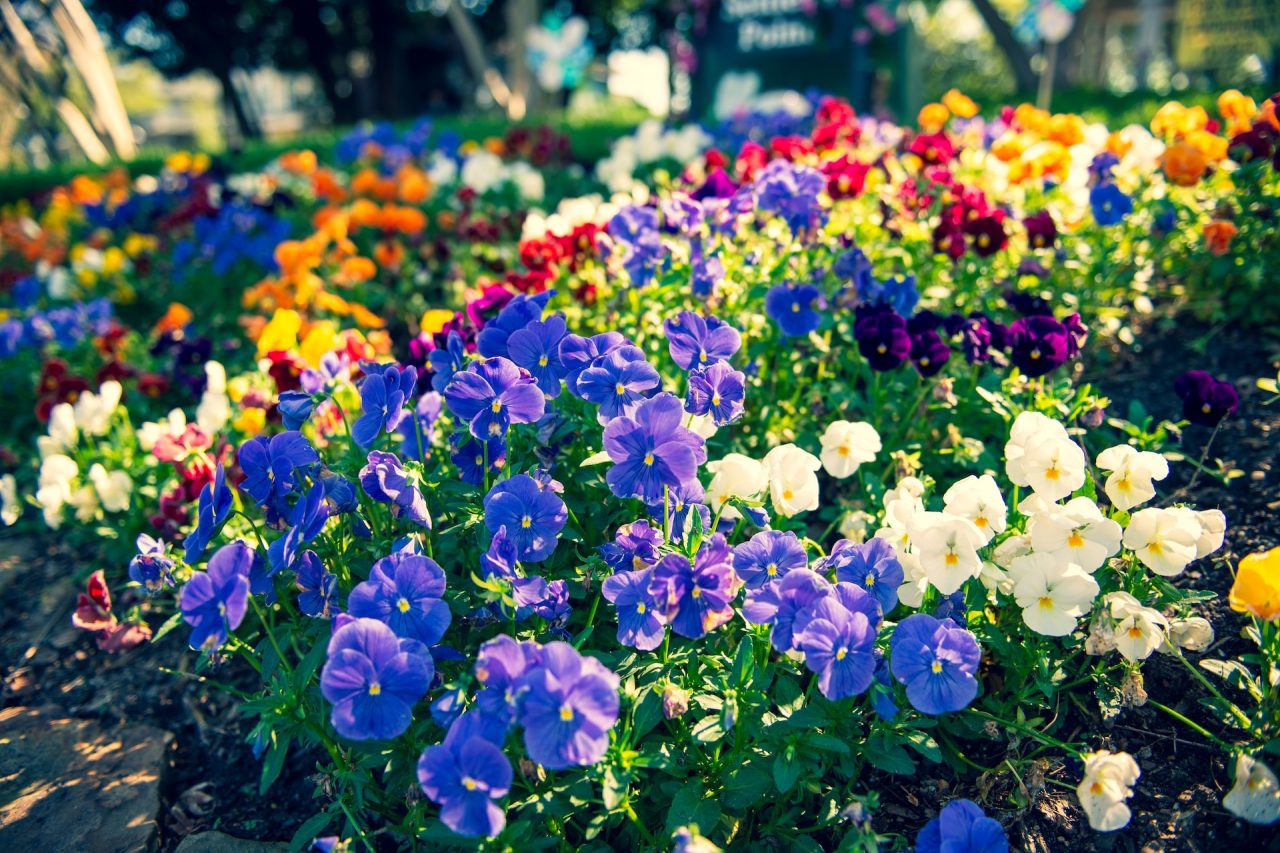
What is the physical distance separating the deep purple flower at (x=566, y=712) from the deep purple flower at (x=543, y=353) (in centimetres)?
73

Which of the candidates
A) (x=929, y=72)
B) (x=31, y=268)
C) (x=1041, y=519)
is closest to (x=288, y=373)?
(x=1041, y=519)

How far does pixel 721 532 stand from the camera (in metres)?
2.11

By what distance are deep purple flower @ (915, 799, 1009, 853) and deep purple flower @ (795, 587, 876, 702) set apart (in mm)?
278

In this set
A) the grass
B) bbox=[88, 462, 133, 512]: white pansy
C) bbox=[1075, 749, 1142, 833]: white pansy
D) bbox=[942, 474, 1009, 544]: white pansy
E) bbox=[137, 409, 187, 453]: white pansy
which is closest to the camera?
bbox=[1075, 749, 1142, 833]: white pansy

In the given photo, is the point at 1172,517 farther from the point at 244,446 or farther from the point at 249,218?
the point at 249,218

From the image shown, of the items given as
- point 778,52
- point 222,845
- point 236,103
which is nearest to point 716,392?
point 222,845

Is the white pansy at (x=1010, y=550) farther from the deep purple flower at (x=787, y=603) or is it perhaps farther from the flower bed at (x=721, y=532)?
the deep purple flower at (x=787, y=603)

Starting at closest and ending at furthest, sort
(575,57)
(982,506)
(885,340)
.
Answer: (982,506) → (885,340) → (575,57)

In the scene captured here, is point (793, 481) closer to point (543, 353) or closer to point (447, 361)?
point (543, 353)

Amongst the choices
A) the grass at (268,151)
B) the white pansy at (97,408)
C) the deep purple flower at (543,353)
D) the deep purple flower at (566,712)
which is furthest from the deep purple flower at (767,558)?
the grass at (268,151)

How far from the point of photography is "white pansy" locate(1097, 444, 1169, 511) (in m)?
1.96

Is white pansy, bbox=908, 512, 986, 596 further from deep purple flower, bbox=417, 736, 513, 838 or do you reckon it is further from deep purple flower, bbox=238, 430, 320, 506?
deep purple flower, bbox=238, 430, 320, 506

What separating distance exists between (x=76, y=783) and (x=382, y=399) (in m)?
1.33

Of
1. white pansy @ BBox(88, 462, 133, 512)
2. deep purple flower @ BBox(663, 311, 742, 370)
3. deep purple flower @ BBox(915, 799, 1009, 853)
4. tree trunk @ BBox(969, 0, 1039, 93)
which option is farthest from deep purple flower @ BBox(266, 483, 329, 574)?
tree trunk @ BBox(969, 0, 1039, 93)
